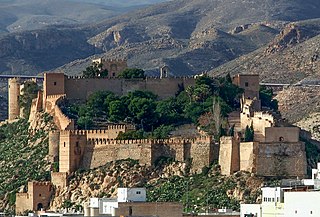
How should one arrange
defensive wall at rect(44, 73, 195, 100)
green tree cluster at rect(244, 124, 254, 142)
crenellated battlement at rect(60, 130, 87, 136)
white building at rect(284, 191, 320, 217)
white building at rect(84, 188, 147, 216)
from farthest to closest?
defensive wall at rect(44, 73, 195, 100) → crenellated battlement at rect(60, 130, 87, 136) → green tree cluster at rect(244, 124, 254, 142) → white building at rect(84, 188, 147, 216) → white building at rect(284, 191, 320, 217)

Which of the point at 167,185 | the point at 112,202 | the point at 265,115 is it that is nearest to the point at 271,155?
the point at 167,185

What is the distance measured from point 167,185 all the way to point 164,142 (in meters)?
4.12

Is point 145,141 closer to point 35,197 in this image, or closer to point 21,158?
point 35,197

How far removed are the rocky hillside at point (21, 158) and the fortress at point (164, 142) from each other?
1.12 m

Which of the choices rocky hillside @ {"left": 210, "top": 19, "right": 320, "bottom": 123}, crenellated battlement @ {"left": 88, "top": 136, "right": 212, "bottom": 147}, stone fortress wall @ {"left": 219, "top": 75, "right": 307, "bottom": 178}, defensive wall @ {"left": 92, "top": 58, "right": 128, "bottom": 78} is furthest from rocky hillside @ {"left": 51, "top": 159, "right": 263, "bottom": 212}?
rocky hillside @ {"left": 210, "top": 19, "right": 320, "bottom": 123}

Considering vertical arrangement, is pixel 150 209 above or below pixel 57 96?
below

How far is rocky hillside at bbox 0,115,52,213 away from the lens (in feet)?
384

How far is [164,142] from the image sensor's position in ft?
365

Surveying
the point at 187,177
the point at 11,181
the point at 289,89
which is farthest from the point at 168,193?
the point at 289,89

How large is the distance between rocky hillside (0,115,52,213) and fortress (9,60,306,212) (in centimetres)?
112

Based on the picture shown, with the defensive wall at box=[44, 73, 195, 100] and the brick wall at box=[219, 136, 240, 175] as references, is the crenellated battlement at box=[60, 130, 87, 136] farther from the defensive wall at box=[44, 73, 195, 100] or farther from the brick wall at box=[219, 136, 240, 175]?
the brick wall at box=[219, 136, 240, 175]

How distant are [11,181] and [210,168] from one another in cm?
1586

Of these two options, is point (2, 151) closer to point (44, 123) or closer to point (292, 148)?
point (44, 123)

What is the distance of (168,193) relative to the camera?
106m
